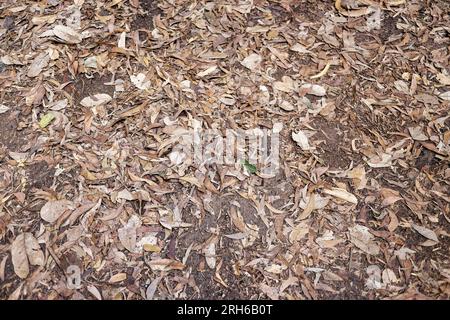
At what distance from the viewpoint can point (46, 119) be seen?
9.68 feet

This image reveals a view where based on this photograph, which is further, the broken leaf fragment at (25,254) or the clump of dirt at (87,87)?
the clump of dirt at (87,87)

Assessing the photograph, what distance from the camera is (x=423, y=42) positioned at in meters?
3.50

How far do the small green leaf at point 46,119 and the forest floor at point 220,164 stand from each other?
Answer: 13 millimetres

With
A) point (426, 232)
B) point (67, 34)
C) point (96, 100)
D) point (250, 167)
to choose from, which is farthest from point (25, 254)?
point (426, 232)

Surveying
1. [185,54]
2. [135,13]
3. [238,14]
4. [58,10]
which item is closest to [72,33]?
[58,10]

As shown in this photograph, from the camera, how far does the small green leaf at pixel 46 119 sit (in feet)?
9.61

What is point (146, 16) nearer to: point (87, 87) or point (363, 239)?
point (87, 87)

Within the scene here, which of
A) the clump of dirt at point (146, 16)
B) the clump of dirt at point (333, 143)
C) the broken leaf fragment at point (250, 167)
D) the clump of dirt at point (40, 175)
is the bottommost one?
the clump of dirt at point (333, 143)

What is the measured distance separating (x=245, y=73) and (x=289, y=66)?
34 cm

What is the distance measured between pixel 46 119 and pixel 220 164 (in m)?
1.22

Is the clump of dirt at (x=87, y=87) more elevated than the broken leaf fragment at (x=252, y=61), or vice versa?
the clump of dirt at (x=87, y=87)

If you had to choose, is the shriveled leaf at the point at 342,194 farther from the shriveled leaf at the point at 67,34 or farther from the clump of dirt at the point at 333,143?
the shriveled leaf at the point at 67,34

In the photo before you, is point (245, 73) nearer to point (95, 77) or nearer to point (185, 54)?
point (185, 54)

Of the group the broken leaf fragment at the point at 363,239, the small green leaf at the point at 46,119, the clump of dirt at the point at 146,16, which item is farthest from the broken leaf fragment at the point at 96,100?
the broken leaf fragment at the point at 363,239
